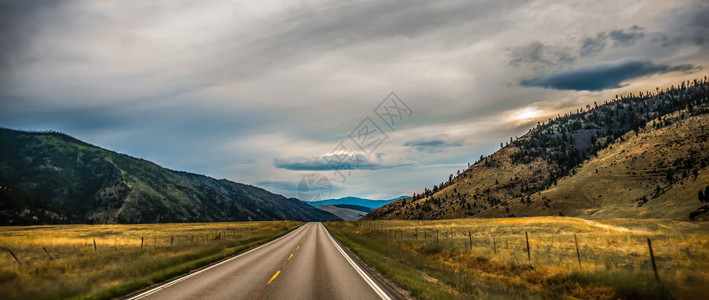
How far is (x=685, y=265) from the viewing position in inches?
560

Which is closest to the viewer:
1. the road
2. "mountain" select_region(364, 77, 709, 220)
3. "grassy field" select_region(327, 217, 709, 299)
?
the road

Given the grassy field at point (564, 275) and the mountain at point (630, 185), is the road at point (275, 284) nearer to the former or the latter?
the grassy field at point (564, 275)

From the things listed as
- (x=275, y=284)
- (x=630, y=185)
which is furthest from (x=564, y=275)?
(x=630, y=185)

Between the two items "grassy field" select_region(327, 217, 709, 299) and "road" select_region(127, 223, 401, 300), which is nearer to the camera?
"road" select_region(127, 223, 401, 300)

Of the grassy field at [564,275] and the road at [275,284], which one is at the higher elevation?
the road at [275,284]

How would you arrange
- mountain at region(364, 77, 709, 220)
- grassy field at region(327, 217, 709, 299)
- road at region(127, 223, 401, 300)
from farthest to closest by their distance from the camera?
mountain at region(364, 77, 709, 220)
grassy field at region(327, 217, 709, 299)
road at region(127, 223, 401, 300)

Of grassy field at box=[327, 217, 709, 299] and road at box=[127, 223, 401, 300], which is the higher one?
road at box=[127, 223, 401, 300]

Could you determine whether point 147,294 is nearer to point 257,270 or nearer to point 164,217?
point 257,270

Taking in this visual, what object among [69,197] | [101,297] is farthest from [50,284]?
[69,197]

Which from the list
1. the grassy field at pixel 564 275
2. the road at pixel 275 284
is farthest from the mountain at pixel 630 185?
the road at pixel 275 284

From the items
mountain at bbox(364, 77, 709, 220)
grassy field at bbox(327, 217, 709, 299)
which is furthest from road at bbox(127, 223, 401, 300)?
mountain at bbox(364, 77, 709, 220)

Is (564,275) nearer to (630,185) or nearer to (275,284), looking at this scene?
(275,284)

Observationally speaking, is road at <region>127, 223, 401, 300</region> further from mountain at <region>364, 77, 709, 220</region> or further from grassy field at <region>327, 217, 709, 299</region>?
mountain at <region>364, 77, 709, 220</region>

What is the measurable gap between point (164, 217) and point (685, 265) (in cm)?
20940
